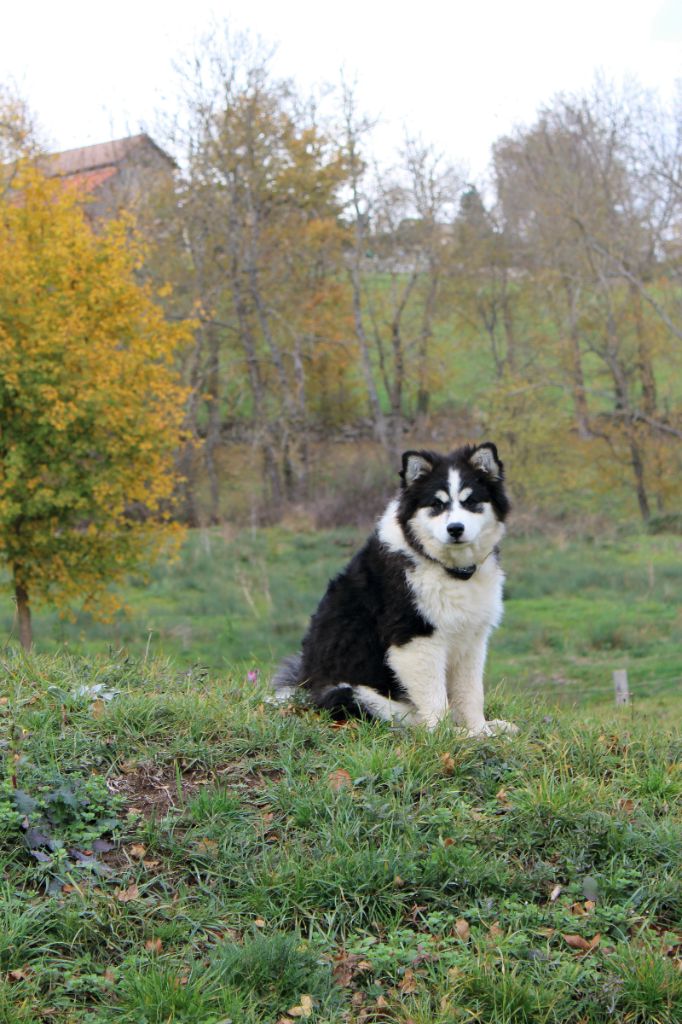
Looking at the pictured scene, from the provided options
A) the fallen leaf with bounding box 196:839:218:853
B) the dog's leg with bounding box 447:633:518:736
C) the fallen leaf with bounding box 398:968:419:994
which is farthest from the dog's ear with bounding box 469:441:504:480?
the fallen leaf with bounding box 398:968:419:994

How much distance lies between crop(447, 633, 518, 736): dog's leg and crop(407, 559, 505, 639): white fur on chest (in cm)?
16

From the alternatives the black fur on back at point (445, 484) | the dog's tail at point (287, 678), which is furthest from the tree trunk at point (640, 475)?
the black fur on back at point (445, 484)

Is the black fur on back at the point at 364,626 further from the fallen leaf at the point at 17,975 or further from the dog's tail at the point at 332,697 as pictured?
the fallen leaf at the point at 17,975

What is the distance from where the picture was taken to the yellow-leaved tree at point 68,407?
14.5m

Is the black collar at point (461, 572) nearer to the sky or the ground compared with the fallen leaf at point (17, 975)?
nearer to the sky

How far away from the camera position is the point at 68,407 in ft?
47.6

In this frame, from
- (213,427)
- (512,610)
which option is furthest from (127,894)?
(213,427)

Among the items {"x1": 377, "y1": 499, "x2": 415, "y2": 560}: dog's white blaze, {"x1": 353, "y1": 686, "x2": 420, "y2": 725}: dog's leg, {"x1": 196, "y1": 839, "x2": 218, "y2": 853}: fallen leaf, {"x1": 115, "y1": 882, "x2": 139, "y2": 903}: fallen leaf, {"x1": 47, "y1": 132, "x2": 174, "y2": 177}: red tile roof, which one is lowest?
{"x1": 115, "y1": 882, "x2": 139, "y2": 903}: fallen leaf

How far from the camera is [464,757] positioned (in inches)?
203

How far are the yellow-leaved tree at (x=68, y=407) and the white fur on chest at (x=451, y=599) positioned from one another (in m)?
9.70

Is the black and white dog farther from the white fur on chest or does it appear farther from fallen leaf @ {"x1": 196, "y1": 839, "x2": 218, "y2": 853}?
fallen leaf @ {"x1": 196, "y1": 839, "x2": 218, "y2": 853}

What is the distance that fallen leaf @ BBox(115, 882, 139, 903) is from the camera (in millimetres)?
3961

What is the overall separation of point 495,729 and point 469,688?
270 millimetres

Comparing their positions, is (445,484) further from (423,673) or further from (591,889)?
(591,889)
